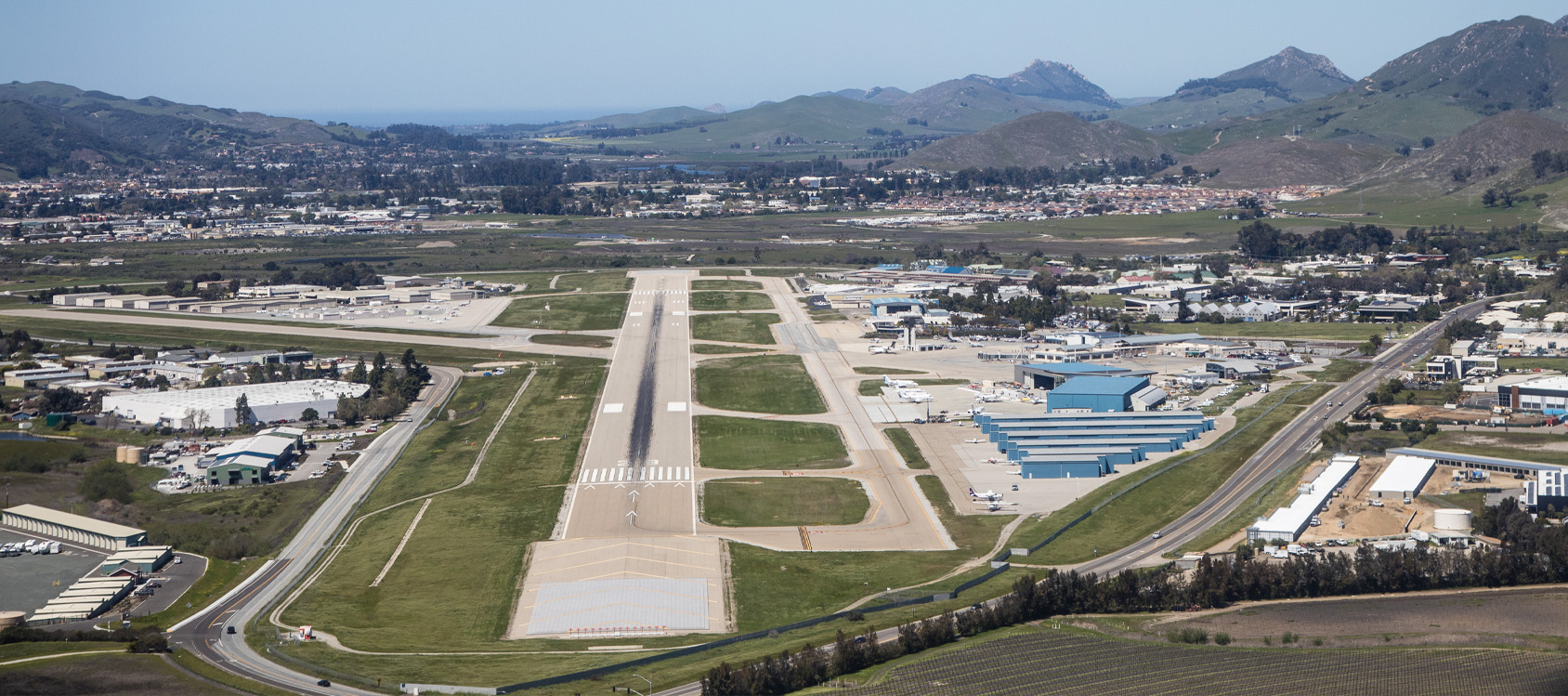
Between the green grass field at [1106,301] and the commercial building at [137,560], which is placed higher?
the green grass field at [1106,301]

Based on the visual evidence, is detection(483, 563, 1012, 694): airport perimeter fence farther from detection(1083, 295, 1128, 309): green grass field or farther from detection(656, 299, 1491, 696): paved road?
detection(1083, 295, 1128, 309): green grass field

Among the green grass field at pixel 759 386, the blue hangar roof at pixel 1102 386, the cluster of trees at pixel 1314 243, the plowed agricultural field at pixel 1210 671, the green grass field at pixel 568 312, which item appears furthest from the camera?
the cluster of trees at pixel 1314 243

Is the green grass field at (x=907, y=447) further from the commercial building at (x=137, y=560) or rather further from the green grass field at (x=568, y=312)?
the green grass field at (x=568, y=312)

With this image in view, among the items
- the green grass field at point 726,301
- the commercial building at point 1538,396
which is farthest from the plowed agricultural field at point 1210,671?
the green grass field at point 726,301

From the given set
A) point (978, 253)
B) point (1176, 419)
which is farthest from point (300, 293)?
point (1176, 419)

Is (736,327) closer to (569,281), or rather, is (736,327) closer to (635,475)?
(569,281)

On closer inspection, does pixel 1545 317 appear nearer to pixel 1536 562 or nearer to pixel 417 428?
pixel 1536 562
